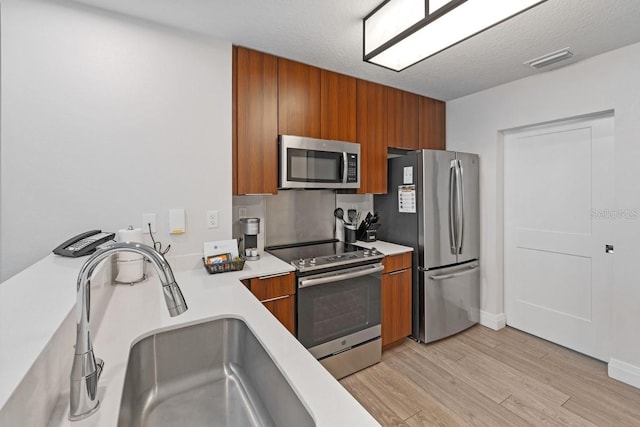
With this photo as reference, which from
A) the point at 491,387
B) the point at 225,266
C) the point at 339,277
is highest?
the point at 225,266

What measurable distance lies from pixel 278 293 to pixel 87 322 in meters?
1.33

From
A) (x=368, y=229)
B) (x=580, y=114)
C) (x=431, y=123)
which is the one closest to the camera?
(x=580, y=114)

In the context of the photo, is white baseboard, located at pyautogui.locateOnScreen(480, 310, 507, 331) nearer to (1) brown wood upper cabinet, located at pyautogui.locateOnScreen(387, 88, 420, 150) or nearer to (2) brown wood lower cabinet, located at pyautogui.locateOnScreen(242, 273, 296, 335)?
(1) brown wood upper cabinet, located at pyautogui.locateOnScreen(387, 88, 420, 150)

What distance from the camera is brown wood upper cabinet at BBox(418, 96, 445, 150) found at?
10.5ft

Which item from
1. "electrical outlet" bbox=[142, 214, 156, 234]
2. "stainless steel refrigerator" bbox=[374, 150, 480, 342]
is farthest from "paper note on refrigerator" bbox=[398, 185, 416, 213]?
"electrical outlet" bbox=[142, 214, 156, 234]

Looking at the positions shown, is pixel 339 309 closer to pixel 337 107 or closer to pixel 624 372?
pixel 337 107

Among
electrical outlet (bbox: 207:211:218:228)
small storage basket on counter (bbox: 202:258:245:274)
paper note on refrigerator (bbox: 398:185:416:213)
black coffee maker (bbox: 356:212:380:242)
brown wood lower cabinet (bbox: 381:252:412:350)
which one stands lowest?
brown wood lower cabinet (bbox: 381:252:412:350)

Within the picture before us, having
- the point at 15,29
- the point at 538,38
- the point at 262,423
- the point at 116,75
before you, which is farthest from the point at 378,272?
the point at 15,29

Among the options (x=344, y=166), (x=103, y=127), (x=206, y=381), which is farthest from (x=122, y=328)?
(x=344, y=166)

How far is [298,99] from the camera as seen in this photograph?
7.73 ft

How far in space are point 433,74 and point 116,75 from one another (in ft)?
8.11

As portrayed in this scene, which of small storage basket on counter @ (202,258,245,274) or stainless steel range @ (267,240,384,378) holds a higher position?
small storage basket on counter @ (202,258,245,274)

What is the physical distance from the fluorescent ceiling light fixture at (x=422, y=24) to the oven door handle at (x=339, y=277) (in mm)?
1472

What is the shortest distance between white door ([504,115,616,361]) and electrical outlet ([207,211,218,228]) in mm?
2893
